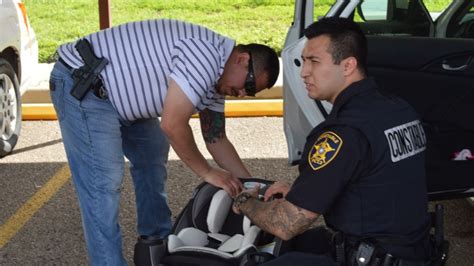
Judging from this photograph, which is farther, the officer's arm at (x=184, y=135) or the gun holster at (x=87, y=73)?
the gun holster at (x=87, y=73)

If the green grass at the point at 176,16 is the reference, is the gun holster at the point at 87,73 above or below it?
above

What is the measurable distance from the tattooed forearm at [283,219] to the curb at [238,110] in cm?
446

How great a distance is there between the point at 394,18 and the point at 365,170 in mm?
2682

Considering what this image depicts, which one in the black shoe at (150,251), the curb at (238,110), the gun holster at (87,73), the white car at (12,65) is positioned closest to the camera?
the black shoe at (150,251)

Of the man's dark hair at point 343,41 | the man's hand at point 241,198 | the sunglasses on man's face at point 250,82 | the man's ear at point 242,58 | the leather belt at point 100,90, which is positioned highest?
the man's dark hair at point 343,41

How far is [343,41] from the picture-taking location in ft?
9.05

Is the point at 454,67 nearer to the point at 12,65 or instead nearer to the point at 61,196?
the point at 61,196

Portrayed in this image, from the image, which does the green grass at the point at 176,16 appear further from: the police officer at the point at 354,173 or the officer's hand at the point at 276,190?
the police officer at the point at 354,173

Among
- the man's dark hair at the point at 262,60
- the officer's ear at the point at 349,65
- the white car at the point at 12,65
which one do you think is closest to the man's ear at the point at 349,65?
the officer's ear at the point at 349,65

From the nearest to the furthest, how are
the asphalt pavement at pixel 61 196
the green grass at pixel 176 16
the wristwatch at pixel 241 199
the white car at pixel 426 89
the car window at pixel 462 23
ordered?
the wristwatch at pixel 241 199
the white car at pixel 426 89
the asphalt pavement at pixel 61 196
the car window at pixel 462 23
the green grass at pixel 176 16

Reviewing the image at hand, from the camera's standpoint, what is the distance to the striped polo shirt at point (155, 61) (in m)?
3.10

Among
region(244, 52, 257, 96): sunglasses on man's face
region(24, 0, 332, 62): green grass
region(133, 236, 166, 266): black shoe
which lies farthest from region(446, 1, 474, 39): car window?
region(24, 0, 332, 62): green grass

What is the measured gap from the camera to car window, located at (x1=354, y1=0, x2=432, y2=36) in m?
4.92

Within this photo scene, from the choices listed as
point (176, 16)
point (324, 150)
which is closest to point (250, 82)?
point (324, 150)
